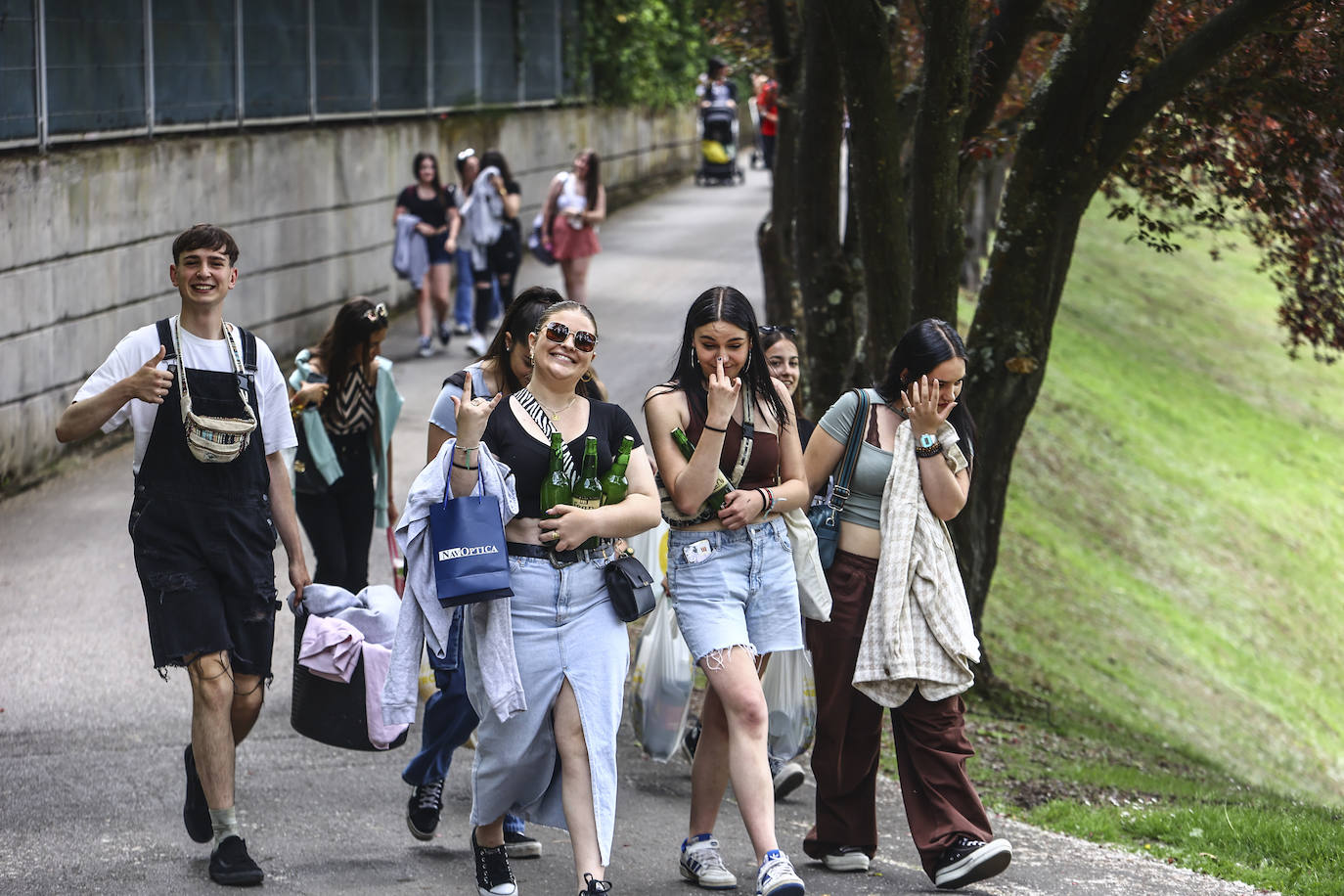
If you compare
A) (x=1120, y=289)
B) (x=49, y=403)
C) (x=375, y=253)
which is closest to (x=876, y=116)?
(x=49, y=403)

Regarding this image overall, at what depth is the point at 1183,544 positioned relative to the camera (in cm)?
2142

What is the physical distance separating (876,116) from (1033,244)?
1.19m

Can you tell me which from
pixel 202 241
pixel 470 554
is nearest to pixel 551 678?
pixel 470 554

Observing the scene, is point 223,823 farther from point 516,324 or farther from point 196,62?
point 196,62

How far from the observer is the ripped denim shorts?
5.36 metres

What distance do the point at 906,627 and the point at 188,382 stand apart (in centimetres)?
250

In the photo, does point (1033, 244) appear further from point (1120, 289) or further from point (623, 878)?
point (1120, 289)

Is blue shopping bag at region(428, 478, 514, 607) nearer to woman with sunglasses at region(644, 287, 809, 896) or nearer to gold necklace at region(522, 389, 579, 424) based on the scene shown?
gold necklace at region(522, 389, 579, 424)

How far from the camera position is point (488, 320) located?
16.8 metres

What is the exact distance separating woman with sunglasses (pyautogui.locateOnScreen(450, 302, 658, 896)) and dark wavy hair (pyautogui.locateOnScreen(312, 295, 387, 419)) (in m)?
1.87

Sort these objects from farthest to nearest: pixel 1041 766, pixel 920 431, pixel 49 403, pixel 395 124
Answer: pixel 395 124 < pixel 49 403 < pixel 1041 766 < pixel 920 431

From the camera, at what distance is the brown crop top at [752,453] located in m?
5.49

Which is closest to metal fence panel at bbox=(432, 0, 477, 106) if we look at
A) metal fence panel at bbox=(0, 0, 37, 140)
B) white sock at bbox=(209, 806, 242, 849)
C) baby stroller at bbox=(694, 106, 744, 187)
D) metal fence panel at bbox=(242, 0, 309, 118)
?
metal fence panel at bbox=(242, 0, 309, 118)

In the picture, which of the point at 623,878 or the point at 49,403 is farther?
the point at 49,403
